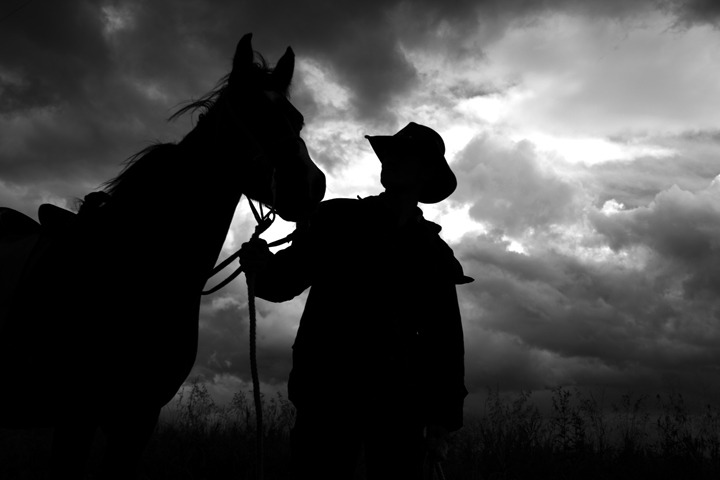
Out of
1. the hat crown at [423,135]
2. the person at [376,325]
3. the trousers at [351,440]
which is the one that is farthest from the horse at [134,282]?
the trousers at [351,440]

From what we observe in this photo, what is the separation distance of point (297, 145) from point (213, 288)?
968 mm

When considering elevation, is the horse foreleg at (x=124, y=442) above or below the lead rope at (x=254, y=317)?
below

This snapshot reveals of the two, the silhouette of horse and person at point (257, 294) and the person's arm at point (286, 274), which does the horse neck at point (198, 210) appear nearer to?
the silhouette of horse and person at point (257, 294)

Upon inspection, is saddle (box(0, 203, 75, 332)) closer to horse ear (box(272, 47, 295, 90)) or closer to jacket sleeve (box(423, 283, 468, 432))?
horse ear (box(272, 47, 295, 90))

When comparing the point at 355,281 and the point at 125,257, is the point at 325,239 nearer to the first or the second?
the point at 355,281

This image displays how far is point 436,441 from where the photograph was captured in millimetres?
2617

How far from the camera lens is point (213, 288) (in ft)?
9.39

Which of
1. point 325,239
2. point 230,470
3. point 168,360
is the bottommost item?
point 230,470

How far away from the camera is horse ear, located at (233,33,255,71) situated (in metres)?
2.93

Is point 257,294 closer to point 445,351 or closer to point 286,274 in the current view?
point 286,274

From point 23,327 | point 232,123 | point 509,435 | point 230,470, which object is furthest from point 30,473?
point 509,435

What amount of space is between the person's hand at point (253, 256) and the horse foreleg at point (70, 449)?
1.13 meters

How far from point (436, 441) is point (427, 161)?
5.41 feet

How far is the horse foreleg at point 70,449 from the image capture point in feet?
7.94
